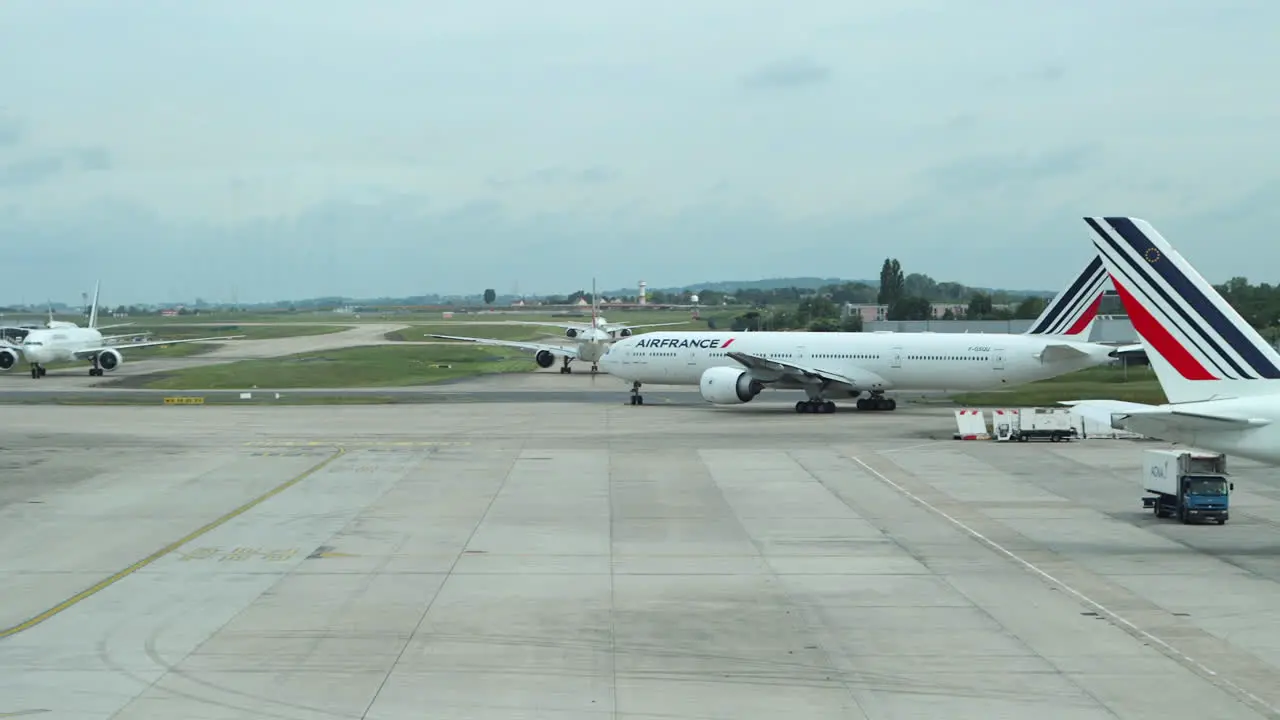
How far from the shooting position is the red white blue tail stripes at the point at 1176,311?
74.9 ft

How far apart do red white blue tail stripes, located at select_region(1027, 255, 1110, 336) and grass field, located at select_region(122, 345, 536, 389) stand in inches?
1598

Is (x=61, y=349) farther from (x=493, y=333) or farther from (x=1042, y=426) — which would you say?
(x=1042, y=426)

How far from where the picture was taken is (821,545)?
25828mm

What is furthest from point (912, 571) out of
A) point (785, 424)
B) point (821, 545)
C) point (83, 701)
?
point (785, 424)

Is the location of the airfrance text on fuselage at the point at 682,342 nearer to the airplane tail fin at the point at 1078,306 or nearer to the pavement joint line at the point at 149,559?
the airplane tail fin at the point at 1078,306

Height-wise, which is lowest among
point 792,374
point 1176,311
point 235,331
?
point 235,331

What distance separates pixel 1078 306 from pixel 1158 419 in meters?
37.4

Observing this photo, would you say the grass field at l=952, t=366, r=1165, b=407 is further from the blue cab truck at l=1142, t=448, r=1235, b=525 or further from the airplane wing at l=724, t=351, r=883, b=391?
the blue cab truck at l=1142, t=448, r=1235, b=525

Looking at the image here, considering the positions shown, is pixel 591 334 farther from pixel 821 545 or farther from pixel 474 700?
pixel 474 700

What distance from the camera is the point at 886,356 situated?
5912cm

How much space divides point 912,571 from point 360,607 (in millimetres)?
10151

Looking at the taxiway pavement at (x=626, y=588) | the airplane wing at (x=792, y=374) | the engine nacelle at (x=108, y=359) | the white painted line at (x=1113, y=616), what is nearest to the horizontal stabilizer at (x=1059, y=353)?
the airplane wing at (x=792, y=374)

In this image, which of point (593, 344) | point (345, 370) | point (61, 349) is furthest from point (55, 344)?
point (593, 344)

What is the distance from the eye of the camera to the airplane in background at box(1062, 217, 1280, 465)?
74.6 ft
